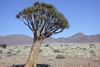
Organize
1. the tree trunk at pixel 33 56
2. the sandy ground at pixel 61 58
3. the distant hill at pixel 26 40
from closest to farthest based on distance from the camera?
the tree trunk at pixel 33 56 < the sandy ground at pixel 61 58 < the distant hill at pixel 26 40

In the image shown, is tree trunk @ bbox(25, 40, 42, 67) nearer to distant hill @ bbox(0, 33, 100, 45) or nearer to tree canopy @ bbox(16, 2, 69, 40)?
tree canopy @ bbox(16, 2, 69, 40)

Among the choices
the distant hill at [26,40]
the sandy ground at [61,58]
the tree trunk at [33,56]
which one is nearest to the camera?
the tree trunk at [33,56]

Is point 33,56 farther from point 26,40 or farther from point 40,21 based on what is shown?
point 26,40

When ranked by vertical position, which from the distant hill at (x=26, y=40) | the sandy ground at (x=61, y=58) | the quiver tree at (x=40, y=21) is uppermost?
the distant hill at (x=26, y=40)

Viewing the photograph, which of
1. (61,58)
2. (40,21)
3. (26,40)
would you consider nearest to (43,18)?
(40,21)

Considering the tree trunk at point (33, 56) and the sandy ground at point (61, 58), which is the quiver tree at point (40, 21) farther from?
the sandy ground at point (61, 58)

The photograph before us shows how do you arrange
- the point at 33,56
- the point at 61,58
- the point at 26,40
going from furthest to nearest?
the point at 26,40
the point at 61,58
the point at 33,56

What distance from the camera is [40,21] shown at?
1522 cm

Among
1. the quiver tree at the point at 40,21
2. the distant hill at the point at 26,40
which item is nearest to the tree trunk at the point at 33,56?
the quiver tree at the point at 40,21

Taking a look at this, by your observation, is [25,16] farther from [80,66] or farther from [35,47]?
[80,66]

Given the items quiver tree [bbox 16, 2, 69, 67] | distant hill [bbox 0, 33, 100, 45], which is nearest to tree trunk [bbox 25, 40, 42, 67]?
quiver tree [bbox 16, 2, 69, 67]

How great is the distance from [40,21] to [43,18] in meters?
0.32

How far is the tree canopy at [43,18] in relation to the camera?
50.0ft

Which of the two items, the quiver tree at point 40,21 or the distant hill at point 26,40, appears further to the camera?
the distant hill at point 26,40
